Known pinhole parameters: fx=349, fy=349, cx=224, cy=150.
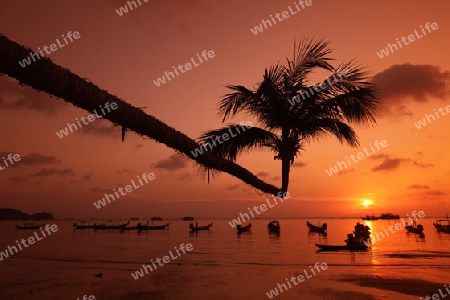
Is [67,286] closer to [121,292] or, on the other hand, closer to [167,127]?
[121,292]

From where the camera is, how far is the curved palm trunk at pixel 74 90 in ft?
5.52

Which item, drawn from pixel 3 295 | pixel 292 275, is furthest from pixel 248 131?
pixel 292 275

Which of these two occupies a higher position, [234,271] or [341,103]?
[341,103]

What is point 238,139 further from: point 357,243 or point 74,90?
point 357,243

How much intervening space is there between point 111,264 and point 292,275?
1533 centimetres

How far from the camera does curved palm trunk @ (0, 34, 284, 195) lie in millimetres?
1682

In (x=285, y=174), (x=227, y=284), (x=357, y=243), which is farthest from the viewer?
(x=357, y=243)

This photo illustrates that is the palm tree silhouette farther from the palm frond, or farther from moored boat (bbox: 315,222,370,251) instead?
moored boat (bbox: 315,222,370,251)

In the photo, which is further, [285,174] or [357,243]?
[357,243]

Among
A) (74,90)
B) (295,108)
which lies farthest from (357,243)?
(74,90)

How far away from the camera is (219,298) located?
650 inches

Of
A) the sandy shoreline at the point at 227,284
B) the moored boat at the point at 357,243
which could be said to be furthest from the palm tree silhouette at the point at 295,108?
the moored boat at the point at 357,243

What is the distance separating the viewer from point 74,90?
1943 millimetres

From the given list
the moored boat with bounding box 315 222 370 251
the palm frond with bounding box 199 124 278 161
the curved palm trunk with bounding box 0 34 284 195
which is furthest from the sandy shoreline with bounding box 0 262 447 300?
the curved palm trunk with bounding box 0 34 284 195
